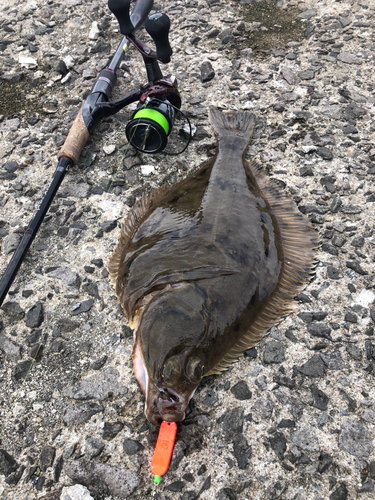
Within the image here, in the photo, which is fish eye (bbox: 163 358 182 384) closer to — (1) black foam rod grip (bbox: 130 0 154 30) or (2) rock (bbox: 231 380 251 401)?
(2) rock (bbox: 231 380 251 401)

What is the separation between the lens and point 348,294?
2.85m

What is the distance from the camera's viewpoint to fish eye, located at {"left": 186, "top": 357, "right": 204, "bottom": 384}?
6.97 feet

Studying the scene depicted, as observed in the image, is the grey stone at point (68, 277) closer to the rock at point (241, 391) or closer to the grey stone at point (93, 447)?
the grey stone at point (93, 447)

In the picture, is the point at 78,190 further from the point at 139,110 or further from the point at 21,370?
the point at 21,370

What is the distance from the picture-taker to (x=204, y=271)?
244 centimetres

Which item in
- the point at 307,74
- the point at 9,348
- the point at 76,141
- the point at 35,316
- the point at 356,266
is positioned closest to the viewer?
the point at 9,348

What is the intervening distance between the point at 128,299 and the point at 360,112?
3.16 meters

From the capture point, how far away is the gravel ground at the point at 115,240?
2207mm

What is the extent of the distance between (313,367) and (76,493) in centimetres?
163

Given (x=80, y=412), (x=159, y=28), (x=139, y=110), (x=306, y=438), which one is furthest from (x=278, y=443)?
(x=159, y=28)

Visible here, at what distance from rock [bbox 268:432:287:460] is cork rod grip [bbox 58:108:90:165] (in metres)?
2.71

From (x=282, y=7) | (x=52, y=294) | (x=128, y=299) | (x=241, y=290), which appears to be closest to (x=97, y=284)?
(x=52, y=294)

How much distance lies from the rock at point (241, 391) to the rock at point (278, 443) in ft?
0.88

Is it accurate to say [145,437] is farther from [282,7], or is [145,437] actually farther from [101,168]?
[282,7]
